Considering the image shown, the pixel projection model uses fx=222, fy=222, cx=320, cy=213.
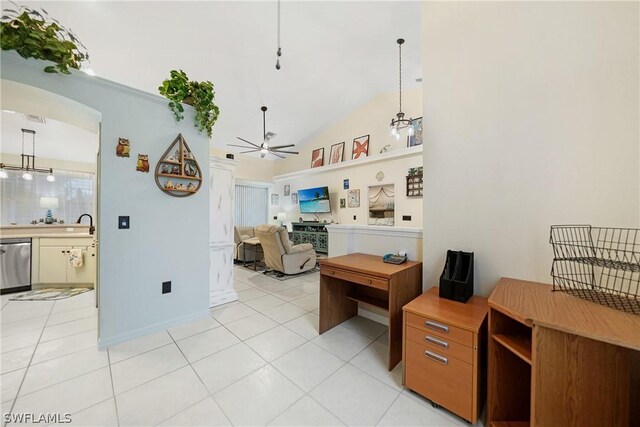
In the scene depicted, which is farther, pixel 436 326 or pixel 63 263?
pixel 63 263

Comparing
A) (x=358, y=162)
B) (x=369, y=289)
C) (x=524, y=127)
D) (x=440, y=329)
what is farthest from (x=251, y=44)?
(x=440, y=329)

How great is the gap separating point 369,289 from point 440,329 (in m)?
1.22

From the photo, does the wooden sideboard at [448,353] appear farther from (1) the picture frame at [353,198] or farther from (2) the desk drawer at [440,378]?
(1) the picture frame at [353,198]

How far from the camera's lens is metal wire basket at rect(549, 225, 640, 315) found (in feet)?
3.96

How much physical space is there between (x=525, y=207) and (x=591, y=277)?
0.53 m

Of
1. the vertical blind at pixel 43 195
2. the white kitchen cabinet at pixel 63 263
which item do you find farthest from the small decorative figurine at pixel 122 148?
the vertical blind at pixel 43 195

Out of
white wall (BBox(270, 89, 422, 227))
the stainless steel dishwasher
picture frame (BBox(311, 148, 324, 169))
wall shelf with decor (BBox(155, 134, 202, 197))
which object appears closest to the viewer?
wall shelf with decor (BBox(155, 134, 202, 197))

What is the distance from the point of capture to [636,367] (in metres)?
1.23

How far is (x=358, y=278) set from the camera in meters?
1.96

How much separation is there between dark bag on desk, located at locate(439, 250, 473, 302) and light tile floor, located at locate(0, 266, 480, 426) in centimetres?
72

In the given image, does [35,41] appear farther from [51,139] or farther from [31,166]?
[31,166]

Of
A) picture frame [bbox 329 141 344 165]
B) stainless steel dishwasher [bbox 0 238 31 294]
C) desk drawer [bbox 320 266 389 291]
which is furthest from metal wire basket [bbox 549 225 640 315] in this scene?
stainless steel dishwasher [bbox 0 238 31 294]

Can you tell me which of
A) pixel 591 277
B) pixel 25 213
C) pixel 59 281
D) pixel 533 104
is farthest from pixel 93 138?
pixel 591 277

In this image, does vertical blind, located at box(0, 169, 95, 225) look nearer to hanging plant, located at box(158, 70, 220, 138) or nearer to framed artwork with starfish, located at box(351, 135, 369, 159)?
hanging plant, located at box(158, 70, 220, 138)
